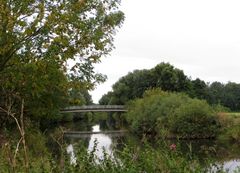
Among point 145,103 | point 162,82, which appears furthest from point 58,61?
point 162,82

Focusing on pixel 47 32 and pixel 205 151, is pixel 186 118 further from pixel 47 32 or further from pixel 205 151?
pixel 205 151

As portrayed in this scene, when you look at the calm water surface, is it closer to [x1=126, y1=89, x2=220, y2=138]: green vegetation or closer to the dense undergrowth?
the dense undergrowth

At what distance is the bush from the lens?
50750 millimetres

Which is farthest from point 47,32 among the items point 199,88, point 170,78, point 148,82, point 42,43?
point 199,88

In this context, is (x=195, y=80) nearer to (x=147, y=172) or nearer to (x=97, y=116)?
(x=97, y=116)

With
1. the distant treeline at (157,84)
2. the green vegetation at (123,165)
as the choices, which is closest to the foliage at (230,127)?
the distant treeline at (157,84)

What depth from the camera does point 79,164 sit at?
6344 millimetres

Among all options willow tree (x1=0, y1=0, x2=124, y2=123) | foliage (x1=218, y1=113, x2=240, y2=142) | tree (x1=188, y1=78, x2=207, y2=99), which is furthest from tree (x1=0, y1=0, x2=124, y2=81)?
tree (x1=188, y1=78, x2=207, y2=99)

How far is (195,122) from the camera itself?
5128 cm

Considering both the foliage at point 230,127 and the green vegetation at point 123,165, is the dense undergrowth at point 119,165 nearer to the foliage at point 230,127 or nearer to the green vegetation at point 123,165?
the green vegetation at point 123,165

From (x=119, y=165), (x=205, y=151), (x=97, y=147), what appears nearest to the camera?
(x=119, y=165)

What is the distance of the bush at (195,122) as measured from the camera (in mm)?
50750

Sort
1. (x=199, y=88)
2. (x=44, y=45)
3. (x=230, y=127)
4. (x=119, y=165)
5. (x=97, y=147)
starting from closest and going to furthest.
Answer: (x=119, y=165) < (x=44, y=45) < (x=97, y=147) < (x=230, y=127) < (x=199, y=88)

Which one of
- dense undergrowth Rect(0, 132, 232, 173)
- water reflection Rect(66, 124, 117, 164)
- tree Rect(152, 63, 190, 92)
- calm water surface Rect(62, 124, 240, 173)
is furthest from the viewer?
tree Rect(152, 63, 190, 92)
